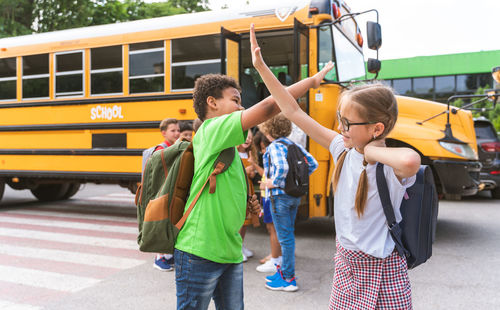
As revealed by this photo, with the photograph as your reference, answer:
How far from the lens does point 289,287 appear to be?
371cm

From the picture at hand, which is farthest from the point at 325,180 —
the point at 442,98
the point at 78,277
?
the point at 442,98

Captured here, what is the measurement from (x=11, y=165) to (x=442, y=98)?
26.6m

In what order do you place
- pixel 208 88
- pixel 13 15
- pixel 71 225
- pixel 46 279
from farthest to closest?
pixel 13 15 < pixel 71 225 < pixel 46 279 < pixel 208 88

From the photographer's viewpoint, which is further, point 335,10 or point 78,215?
point 78,215

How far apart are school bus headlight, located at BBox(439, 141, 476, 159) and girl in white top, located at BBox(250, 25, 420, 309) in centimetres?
409

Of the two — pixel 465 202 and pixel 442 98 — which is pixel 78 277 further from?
pixel 442 98

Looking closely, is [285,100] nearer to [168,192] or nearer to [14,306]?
[168,192]

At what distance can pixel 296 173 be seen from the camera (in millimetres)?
3795

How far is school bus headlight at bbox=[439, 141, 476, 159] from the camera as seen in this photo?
5289 millimetres

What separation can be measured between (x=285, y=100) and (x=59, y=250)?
4.47m

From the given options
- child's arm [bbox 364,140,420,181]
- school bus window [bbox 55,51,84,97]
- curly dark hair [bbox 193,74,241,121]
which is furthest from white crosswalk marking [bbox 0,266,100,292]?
child's arm [bbox 364,140,420,181]

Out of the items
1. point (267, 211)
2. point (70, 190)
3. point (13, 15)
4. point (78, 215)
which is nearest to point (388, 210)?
point (267, 211)

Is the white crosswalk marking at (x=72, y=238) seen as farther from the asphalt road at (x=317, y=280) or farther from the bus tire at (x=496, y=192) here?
the bus tire at (x=496, y=192)

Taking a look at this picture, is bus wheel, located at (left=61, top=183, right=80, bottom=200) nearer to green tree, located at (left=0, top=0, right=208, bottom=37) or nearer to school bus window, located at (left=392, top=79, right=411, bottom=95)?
green tree, located at (left=0, top=0, right=208, bottom=37)
